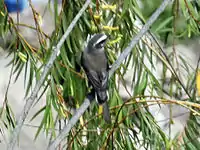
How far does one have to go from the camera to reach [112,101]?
156 centimetres

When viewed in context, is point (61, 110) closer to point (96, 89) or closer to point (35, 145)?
point (96, 89)

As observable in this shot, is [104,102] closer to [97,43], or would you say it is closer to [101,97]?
[101,97]

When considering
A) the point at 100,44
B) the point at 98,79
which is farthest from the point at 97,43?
the point at 98,79

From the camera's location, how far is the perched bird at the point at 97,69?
144 centimetres

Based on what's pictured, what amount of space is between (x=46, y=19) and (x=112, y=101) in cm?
243

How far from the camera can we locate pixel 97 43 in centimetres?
138

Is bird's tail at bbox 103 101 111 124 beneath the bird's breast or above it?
beneath

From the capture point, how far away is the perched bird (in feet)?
4.74

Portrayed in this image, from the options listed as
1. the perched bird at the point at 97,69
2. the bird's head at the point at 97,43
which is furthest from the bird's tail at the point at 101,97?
the bird's head at the point at 97,43

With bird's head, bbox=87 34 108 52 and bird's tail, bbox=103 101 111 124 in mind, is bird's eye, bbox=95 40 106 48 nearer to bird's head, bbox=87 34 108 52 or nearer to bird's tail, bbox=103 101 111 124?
bird's head, bbox=87 34 108 52

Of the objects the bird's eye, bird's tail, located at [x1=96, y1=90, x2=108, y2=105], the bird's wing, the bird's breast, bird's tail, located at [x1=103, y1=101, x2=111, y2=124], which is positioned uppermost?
the bird's eye

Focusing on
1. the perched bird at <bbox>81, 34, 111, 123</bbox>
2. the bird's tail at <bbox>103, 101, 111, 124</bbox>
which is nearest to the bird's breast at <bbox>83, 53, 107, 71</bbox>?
the perched bird at <bbox>81, 34, 111, 123</bbox>

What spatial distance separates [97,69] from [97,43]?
13 centimetres

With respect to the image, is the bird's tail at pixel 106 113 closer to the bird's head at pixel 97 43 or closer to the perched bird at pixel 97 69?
the perched bird at pixel 97 69
